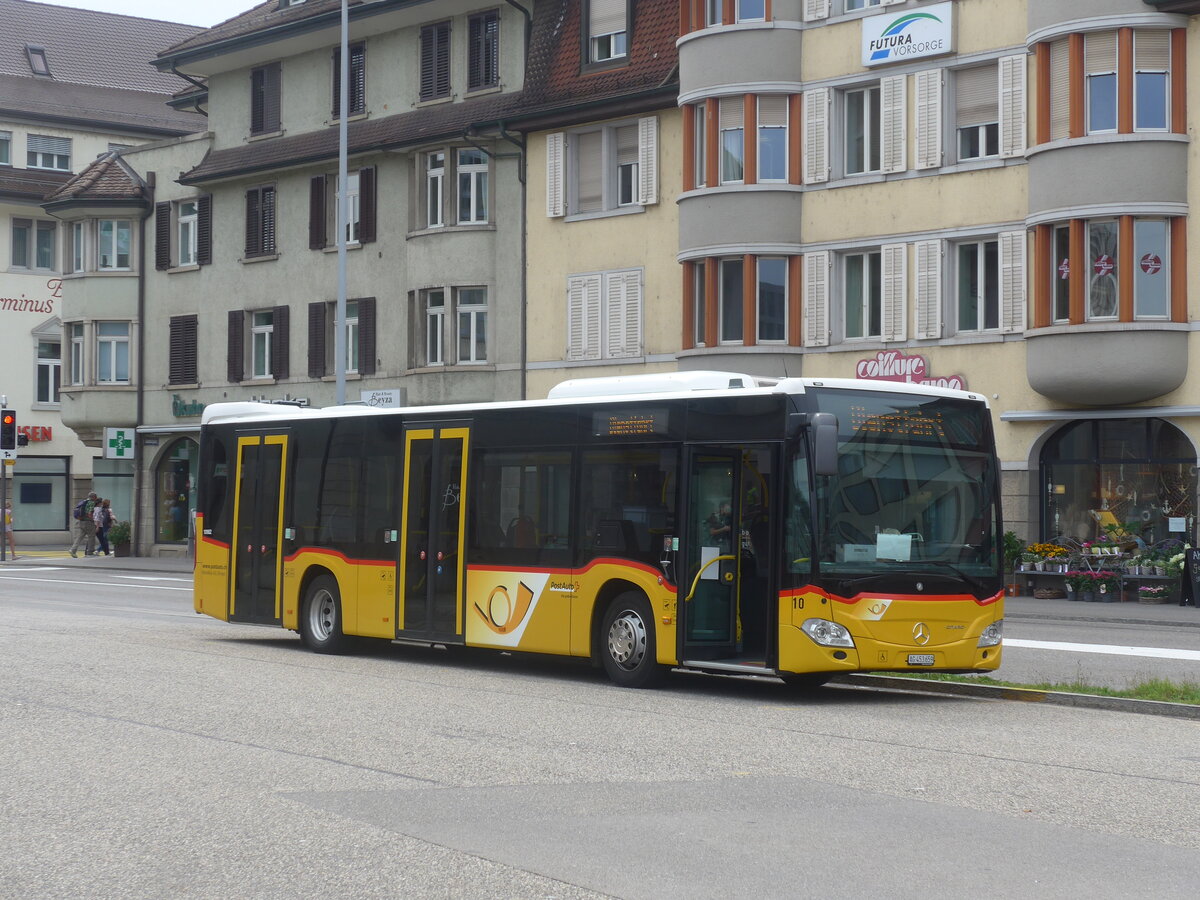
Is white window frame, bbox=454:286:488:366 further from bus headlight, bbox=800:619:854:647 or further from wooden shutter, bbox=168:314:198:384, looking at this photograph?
bus headlight, bbox=800:619:854:647

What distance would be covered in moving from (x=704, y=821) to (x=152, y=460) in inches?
1722

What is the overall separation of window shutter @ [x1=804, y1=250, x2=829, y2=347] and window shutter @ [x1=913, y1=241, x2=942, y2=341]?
6.40 feet

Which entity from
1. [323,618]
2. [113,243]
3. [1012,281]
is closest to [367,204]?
[113,243]

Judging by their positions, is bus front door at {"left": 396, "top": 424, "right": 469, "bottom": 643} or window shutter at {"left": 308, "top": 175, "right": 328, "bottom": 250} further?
window shutter at {"left": 308, "top": 175, "right": 328, "bottom": 250}

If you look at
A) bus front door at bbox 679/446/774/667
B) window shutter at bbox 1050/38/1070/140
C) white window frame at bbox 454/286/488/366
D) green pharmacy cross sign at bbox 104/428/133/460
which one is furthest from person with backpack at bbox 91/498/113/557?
bus front door at bbox 679/446/774/667

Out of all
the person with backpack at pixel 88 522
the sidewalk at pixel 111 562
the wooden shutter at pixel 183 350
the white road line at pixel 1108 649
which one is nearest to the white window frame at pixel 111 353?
the wooden shutter at pixel 183 350

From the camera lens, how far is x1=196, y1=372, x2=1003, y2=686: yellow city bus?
14.4 metres

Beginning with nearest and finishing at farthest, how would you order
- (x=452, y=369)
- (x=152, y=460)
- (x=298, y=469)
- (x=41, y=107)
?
1. (x=298, y=469)
2. (x=452, y=369)
3. (x=152, y=460)
4. (x=41, y=107)

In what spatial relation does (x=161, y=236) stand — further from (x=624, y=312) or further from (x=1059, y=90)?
(x=1059, y=90)

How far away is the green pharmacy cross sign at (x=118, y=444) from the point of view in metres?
Result: 49.4

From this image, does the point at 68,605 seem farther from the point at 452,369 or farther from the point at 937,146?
the point at 937,146

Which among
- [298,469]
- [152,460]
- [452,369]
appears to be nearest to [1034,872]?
[298,469]

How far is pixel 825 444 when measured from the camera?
13938mm

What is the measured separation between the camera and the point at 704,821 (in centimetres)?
870
